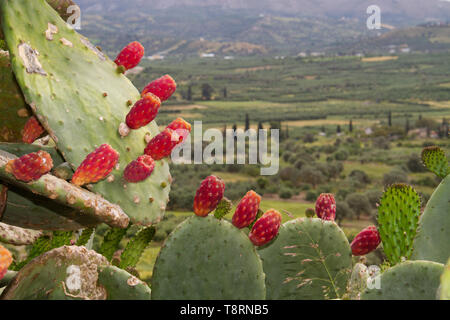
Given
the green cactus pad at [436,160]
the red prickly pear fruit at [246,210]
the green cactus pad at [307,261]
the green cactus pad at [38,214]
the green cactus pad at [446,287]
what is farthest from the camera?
the green cactus pad at [436,160]

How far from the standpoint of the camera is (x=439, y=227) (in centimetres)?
233

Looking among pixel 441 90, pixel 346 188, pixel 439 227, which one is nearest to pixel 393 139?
pixel 346 188

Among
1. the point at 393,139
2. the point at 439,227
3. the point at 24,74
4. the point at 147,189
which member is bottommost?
the point at 393,139

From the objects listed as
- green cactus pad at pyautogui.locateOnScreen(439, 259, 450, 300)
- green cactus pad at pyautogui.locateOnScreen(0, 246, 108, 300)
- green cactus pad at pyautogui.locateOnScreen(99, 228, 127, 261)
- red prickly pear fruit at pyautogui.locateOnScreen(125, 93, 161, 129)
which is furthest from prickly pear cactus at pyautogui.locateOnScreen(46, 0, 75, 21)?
green cactus pad at pyautogui.locateOnScreen(439, 259, 450, 300)

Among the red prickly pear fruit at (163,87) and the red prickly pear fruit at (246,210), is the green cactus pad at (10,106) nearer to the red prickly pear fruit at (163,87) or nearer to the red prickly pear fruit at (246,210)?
the red prickly pear fruit at (163,87)

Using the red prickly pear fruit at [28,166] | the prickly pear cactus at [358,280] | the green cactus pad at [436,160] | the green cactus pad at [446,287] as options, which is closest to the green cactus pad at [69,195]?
the red prickly pear fruit at [28,166]

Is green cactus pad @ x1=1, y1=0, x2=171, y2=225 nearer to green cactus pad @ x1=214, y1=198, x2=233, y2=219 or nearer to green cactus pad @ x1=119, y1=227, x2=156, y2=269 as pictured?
green cactus pad @ x1=119, y1=227, x2=156, y2=269

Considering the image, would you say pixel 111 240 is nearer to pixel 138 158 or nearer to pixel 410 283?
pixel 138 158

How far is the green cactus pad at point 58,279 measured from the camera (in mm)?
1720

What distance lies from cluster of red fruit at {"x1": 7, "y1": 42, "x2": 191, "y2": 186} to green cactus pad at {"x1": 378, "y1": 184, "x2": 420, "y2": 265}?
2.88 ft

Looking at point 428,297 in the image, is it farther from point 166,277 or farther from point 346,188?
point 346,188

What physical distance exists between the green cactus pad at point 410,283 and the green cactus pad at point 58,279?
0.86 metres

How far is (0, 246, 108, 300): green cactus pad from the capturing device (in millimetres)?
1720
